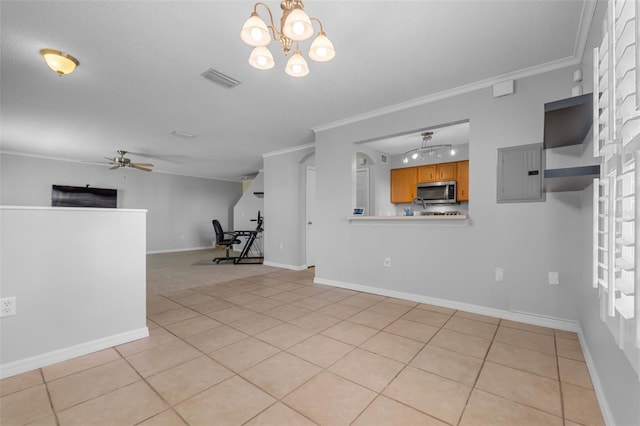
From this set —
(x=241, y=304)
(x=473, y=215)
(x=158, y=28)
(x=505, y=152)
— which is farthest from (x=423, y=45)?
(x=241, y=304)

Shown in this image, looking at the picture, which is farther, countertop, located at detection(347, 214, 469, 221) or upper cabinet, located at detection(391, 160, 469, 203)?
upper cabinet, located at detection(391, 160, 469, 203)

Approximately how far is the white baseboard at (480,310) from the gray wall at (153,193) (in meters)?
6.56

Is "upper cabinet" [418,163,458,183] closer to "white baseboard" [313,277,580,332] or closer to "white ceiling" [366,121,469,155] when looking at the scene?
"white ceiling" [366,121,469,155]

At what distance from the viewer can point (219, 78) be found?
9.22 feet

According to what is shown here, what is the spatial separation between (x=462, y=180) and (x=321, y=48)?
15.8 ft

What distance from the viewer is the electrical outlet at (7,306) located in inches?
67.4

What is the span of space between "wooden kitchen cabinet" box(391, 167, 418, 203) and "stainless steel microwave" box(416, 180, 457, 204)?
0.19 meters

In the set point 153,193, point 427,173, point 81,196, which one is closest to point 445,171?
point 427,173

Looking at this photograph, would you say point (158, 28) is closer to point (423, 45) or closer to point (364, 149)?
point (423, 45)

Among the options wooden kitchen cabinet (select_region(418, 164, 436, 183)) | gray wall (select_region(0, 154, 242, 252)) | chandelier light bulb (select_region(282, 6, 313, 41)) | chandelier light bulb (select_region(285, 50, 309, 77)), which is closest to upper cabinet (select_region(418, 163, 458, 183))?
wooden kitchen cabinet (select_region(418, 164, 436, 183))

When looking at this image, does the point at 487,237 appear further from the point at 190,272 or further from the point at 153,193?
the point at 153,193

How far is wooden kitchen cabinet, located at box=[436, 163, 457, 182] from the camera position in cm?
562

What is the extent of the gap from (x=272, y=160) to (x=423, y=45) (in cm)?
414

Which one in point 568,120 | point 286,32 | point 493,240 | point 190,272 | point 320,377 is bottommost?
point 190,272
